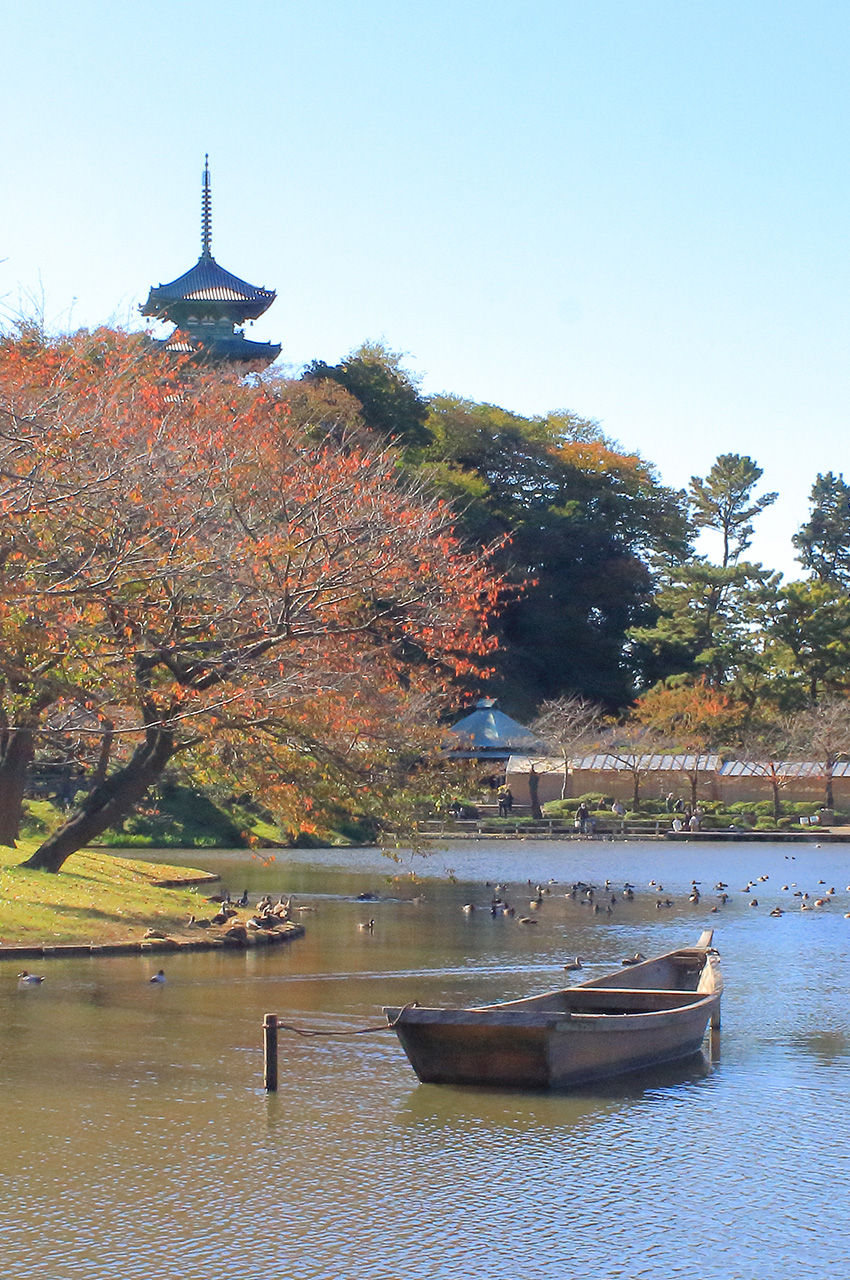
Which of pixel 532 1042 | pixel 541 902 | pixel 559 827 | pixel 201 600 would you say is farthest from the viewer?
pixel 559 827

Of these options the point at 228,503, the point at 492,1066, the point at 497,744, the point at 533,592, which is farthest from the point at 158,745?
the point at 533,592

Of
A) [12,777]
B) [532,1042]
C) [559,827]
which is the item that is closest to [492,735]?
[559,827]

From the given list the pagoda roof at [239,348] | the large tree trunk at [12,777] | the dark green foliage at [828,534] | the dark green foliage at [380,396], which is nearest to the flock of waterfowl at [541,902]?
the large tree trunk at [12,777]

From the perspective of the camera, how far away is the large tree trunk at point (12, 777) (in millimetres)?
22656

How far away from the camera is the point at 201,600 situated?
62.5ft

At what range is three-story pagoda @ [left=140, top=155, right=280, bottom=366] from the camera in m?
63.6

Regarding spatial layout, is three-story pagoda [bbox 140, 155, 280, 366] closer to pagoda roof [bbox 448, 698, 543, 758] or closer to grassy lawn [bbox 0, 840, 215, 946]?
pagoda roof [bbox 448, 698, 543, 758]

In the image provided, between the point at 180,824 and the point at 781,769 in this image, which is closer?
the point at 180,824

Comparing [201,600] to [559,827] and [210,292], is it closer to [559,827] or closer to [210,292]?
[559,827]

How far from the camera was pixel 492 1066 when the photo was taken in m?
12.6

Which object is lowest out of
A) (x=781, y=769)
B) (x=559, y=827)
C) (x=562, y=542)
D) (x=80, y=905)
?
(x=559, y=827)

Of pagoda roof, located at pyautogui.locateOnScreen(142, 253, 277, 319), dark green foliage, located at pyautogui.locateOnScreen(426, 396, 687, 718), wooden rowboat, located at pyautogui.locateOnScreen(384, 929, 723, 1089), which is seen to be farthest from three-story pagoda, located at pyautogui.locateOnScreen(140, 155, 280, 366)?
wooden rowboat, located at pyautogui.locateOnScreen(384, 929, 723, 1089)

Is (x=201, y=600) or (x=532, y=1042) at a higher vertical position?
(x=201, y=600)

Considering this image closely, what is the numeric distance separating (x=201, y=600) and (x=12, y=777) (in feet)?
21.7
